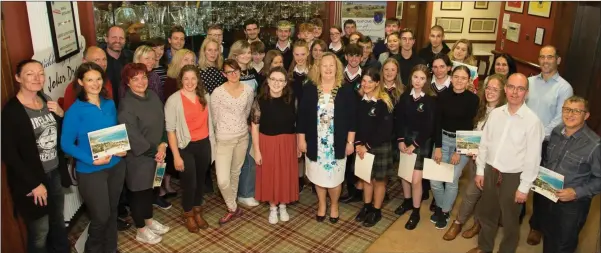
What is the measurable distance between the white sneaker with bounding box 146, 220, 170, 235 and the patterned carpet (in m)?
0.05

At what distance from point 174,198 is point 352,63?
211cm

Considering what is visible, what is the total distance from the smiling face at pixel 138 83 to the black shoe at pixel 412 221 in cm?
240

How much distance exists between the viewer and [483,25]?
30.1 ft

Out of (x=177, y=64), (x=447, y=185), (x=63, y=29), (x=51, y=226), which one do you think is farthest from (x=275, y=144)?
(x=63, y=29)

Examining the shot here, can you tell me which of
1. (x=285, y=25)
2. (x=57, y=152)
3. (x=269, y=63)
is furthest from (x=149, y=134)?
(x=285, y=25)

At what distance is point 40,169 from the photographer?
2760mm

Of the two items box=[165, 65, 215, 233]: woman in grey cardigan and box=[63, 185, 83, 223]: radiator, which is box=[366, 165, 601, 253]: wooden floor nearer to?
box=[165, 65, 215, 233]: woman in grey cardigan

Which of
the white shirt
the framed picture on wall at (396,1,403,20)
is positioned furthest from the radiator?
the framed picture on wall at (396,1,403,20)

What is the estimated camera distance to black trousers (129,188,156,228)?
3.49m

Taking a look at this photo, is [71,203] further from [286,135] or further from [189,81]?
[286,135]

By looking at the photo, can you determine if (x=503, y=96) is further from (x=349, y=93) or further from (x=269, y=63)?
(x=269, y=63)

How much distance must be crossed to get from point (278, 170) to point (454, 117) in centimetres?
147

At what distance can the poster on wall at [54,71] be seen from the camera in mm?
3299

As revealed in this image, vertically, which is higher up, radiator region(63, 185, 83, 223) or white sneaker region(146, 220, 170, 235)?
radiator region(63, 185, 83, 223)
